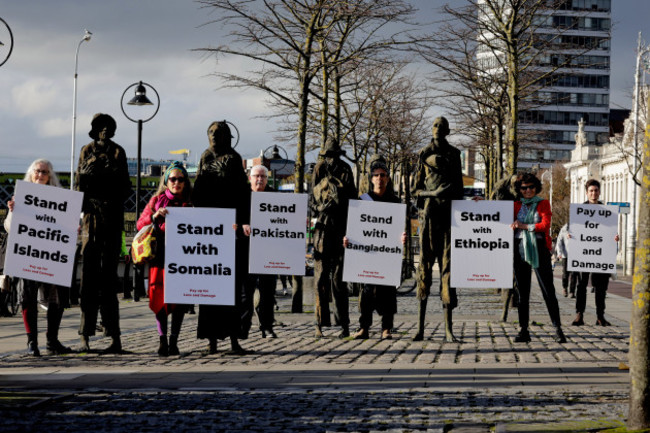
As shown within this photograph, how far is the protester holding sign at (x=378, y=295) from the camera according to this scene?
12375mm

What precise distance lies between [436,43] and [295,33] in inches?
98.0

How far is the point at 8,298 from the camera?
1711cm

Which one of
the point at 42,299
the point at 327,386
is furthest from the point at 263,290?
the point at 327,386

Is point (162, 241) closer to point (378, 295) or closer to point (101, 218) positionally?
point (101, 218)

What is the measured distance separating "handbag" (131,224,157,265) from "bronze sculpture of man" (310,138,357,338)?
8.25ft

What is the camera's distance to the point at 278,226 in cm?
1238

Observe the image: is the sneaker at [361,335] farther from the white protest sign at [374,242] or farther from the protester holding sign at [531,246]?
the protester holding sign at [531,246]

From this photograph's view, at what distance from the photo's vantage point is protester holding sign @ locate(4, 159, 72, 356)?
34.5 feet

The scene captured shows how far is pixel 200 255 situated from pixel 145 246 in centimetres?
55

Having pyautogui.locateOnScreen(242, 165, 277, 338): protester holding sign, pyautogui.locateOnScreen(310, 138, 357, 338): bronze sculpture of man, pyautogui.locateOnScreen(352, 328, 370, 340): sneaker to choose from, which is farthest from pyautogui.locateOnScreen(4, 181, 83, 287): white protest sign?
pyautogui.locateOnScreen(352, 328, 370, 340): sneaker

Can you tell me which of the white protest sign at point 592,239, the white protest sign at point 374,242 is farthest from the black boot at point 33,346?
the white protest sign at point 592,239

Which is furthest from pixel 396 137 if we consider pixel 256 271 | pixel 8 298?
pixel 256 271

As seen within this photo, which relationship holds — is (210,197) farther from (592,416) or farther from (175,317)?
(592,416)

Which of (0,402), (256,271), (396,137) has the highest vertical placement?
(396,137)
